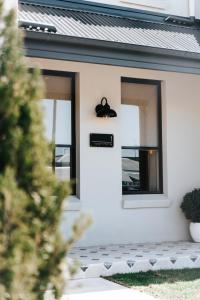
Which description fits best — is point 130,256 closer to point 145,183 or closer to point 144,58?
point 145,183

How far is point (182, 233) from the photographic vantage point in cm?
919

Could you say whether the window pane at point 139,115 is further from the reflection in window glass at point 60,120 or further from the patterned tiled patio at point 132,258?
the patterned tiled patio at point 132,258

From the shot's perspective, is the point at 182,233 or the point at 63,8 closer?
the point at 63,8

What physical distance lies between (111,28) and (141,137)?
254cm

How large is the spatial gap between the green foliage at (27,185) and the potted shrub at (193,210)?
6535mm

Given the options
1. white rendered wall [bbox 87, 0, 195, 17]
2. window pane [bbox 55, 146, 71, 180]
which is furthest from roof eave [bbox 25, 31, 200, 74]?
white rendered wall [bbox 87, 0, 195, 17]

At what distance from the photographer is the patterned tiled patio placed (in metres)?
6.55

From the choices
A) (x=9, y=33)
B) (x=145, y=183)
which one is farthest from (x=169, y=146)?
(x=9, y=33)

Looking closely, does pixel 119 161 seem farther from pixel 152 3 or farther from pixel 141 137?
pixel 152 3

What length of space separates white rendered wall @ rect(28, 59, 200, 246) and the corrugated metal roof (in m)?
0.92

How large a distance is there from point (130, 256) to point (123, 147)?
246 cm

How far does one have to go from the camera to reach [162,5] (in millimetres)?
9492

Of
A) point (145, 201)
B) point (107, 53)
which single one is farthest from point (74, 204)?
point (107, 53)

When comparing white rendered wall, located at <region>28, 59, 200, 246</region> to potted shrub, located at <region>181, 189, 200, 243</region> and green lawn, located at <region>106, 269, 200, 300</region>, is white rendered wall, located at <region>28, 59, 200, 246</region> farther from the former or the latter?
green lawn, located at <region>106, 269, 200, 300</region>
